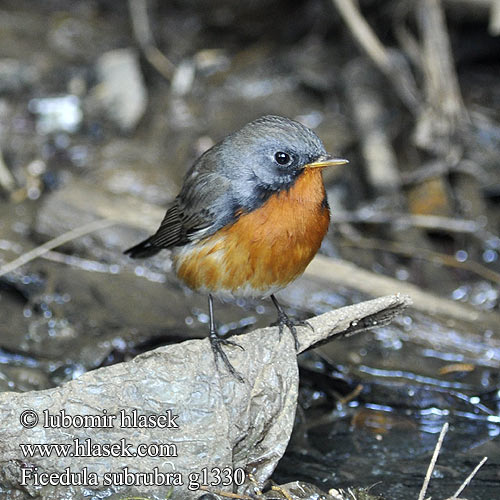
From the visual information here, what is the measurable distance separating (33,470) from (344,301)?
2750 mm

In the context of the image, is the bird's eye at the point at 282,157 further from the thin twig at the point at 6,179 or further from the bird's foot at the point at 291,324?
the thin twig at the point at 6,179

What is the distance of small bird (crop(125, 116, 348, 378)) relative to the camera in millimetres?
4574

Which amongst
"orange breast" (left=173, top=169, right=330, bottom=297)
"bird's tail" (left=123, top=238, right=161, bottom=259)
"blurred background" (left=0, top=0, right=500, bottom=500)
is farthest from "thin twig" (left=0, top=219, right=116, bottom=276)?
"orange breast" (left=173, top=169, right=330, bottom=297)

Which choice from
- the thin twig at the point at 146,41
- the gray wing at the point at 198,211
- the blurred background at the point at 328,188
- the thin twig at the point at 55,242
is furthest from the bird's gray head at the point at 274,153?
the thin twig at the point at 146,41

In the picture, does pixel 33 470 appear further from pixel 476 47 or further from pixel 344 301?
pixel 476 47

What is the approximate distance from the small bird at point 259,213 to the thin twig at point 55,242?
1884 mm

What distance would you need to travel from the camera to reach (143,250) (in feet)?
18.6

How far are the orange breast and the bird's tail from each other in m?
0.82

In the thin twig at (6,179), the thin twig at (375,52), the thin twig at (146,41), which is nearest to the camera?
the thin twig at (6,179)

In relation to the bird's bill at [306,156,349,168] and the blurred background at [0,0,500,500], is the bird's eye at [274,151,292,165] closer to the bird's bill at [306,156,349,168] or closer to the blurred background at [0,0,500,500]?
the bird's bill at [306,156,349,168]

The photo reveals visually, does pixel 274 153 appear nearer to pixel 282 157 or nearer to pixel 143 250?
pixel 282 157

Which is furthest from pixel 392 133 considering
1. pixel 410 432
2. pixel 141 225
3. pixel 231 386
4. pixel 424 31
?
pixel 231 386

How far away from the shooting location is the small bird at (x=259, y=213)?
15.0 ft

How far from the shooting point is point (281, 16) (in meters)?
9.27
